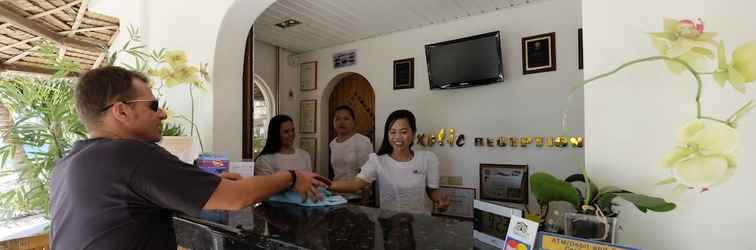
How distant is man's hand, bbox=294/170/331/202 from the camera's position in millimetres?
1212

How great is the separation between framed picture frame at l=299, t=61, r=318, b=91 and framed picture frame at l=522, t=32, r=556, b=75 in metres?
2.24

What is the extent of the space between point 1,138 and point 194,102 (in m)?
0.73

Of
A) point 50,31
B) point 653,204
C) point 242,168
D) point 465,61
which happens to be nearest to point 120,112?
point 242,168

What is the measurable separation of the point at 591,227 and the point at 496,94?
7.92ft

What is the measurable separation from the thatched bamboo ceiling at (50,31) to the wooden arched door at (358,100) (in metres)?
2.27

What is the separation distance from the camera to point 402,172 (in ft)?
6.38

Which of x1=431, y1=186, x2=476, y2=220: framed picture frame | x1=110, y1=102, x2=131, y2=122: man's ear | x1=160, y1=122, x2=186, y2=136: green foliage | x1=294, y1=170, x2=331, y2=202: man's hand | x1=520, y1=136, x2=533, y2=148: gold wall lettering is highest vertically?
x1=110, y1=102, x2=131, y2=122: man's ear

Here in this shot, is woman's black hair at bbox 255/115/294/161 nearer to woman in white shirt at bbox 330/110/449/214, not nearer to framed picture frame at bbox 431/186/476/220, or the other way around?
woman in white shirt at bbox 330/110/449/214

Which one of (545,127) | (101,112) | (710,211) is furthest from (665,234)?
(545,127)

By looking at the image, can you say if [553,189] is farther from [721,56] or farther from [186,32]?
[186,32]

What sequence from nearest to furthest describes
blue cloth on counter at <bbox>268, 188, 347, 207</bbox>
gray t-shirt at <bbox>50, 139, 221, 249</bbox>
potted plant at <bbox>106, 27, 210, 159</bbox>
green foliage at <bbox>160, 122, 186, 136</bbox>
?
gray t-shirt at <bbox>50, 139, 221, 249</bbox>, blue cloth on counter at <bbox>268, 188, 347, 207</bbox>, potted plant at <bbox>106, 27, 210, 159</bbox>, green foliage at <bbox>160, 122, 186, 136</bbox>

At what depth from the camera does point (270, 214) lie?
3.89 ft

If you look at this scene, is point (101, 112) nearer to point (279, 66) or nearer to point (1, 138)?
point (1, 138)

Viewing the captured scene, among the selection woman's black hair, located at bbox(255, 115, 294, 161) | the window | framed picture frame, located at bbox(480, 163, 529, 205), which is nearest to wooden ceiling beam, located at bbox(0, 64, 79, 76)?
woman's black hair, located at bbox(255, 115, 294, 161)
